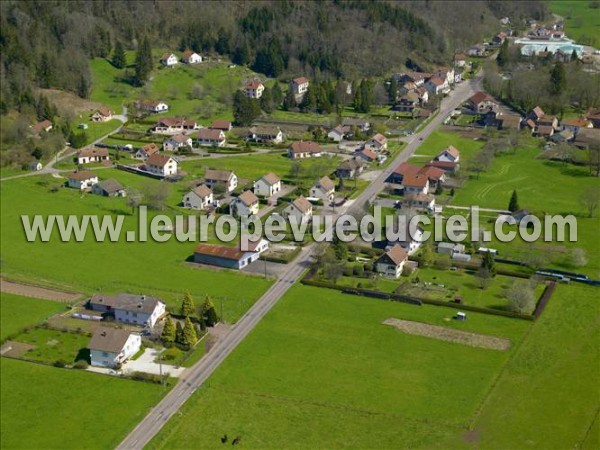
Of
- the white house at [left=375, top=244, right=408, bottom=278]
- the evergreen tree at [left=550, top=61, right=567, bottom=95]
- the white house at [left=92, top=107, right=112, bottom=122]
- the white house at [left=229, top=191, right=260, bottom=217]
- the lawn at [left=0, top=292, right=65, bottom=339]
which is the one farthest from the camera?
the evergreen tree at [left=550, top=61, right=567, bottom=95]

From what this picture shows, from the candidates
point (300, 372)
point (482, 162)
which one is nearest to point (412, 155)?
point (482, 162)

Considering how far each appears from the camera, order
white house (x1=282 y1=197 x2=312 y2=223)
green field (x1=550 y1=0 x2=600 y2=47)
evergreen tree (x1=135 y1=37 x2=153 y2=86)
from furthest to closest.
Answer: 1. evergreen tree (x1=135 y1=37 x2=153 y2=86)
2. green field (x1=550 y1=0 x2=600 y2=47)
3. white house (x1=282 y1=197 x2=312 y2=223)

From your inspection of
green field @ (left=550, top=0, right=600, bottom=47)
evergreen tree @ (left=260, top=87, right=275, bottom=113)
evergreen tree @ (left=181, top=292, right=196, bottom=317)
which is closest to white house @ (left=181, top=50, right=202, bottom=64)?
evergreen tree @ (left=260, top=87, right=275, bottom=113)

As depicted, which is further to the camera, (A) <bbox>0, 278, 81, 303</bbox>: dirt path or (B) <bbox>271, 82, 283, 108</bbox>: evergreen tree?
(B) <bbox>271, 82, 283, 108</bbox>: evergreen tree

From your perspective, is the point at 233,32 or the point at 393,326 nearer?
the point at 393,326

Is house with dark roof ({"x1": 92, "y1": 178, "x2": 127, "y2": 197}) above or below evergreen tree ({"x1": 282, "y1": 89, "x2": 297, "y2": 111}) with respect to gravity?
below

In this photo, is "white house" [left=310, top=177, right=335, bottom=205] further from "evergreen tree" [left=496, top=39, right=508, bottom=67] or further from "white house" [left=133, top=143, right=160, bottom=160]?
"evergreen tree" [left=496, top=39, right=508, bottom=67]

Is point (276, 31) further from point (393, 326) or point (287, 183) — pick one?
point (393, 326)

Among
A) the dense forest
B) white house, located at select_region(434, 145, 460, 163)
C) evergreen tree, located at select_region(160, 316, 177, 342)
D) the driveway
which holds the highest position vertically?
the dense forest
